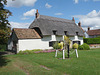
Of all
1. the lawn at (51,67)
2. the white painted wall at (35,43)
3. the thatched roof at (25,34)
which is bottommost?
the lawn at (51,67)

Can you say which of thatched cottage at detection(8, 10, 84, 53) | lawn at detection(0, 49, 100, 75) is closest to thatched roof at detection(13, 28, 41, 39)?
thatched cottage at detection(8, 10, 84, 53)

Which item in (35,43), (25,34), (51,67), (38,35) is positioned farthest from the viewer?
(38,35)

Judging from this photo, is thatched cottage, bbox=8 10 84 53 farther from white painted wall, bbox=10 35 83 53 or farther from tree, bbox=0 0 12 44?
tree, bbox=0 0 12 44

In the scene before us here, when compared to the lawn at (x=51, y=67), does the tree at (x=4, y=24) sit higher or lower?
higher

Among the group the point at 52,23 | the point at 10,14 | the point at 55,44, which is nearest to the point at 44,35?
the point at 55,44

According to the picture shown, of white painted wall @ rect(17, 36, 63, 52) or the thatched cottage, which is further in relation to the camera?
the thatched cottage

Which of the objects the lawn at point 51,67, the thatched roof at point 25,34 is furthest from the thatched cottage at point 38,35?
the lawn at point 51,67

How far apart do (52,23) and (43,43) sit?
21.8ft

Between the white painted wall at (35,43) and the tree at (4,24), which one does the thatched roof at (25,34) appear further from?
the tree at (4,24)

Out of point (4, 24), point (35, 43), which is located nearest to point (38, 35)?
point (35, 43)

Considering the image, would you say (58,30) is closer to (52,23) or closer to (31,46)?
(52,23)

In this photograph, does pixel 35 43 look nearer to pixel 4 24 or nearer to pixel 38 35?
pixel 38 35

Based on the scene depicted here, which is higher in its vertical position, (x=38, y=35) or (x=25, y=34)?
(x=25, y=34)

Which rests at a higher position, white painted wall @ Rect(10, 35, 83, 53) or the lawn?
white painted wall @ Rect(10, 35, 83, 53)
